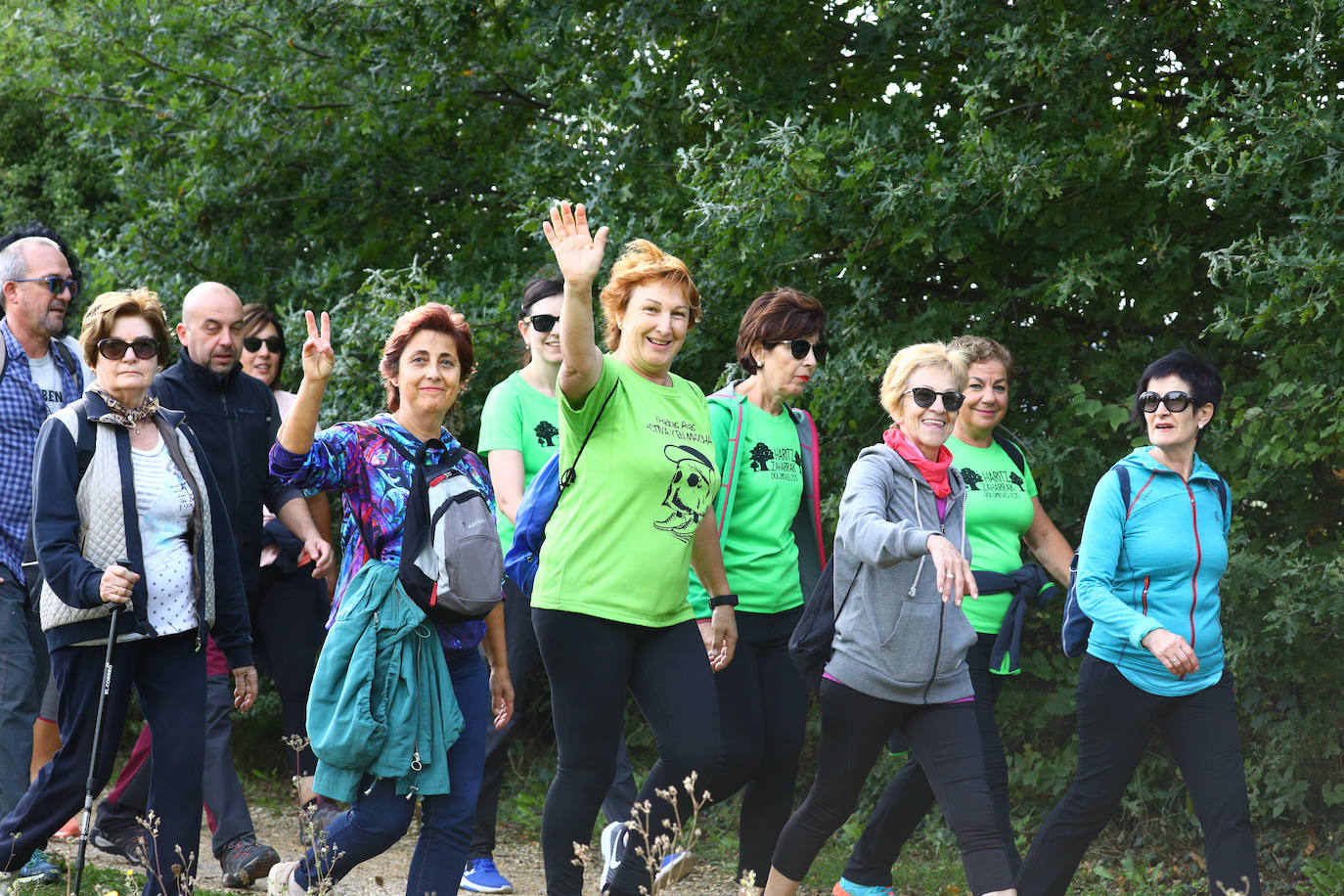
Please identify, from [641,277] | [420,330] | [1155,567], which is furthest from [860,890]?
[420,330]

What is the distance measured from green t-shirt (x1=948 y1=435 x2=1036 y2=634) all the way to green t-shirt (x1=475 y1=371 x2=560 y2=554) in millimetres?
1689

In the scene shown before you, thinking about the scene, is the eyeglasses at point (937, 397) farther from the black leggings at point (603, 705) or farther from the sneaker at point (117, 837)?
the sneaker at point (117, 837)

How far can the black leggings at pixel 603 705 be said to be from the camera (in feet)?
13.9

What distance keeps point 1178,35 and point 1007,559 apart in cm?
272

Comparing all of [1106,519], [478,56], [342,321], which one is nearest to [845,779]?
[1106,519]

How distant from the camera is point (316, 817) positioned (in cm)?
549

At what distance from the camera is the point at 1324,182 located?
549cm

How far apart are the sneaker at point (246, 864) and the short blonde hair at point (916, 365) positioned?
3089 millimetres

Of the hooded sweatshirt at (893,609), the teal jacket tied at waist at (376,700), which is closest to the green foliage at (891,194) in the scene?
the hooded sweatshirt at (893,609)

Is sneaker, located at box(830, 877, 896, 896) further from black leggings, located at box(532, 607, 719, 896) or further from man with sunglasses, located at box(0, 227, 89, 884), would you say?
man with sunglasses, located at box(0, 227, 89, 884)

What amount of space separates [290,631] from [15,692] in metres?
1.20

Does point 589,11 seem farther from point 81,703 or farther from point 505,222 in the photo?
point 81,703

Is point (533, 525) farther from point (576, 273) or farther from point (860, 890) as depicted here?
point (860, 890)

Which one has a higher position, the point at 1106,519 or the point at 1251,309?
the point at 1251,309
